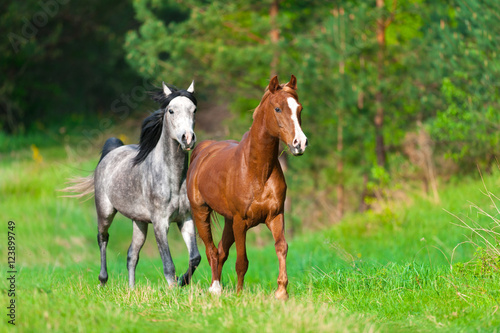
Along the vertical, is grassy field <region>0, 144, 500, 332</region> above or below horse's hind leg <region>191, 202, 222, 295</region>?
below

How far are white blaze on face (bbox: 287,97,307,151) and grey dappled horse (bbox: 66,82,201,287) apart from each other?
1.36 metres

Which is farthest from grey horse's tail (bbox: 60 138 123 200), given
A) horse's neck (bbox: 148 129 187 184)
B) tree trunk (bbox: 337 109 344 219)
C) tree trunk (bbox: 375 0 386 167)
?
tree trunk (bbox: 375 0 386 167)

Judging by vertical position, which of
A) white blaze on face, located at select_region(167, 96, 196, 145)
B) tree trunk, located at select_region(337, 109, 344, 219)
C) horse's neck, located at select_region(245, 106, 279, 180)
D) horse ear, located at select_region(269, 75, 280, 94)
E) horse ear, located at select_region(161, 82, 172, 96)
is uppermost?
horse ear, located at select_region(269, 75, 280, 94)

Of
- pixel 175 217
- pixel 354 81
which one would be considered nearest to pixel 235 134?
pixel 354 81

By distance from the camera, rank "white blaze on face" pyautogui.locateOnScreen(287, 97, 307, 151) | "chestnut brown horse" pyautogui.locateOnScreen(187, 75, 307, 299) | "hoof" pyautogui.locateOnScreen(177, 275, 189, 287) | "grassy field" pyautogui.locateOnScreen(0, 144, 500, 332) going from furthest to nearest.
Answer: "hoof" pyautogui.locateOnScreen(177, 275, 189, 287)
"chestnut brown horse" pyautogui.locateOnScreen(187, 75, 307, 299)
"white blaze on face" pyautogui.locateOnScreen(287, 97, 307, 151)
"grassy field" pyautogui.locateOnScreen(0, 144, 500, 332)

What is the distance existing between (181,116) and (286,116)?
1597 mm

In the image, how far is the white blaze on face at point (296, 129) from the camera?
5.27m

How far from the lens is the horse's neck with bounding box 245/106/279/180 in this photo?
5867 millimetres

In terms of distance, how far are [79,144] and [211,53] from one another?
279 inches

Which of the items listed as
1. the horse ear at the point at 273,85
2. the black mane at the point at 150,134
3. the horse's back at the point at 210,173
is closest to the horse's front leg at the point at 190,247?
the horse's back at the point at 210,173

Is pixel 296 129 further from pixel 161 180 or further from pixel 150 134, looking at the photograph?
pixel 150 134

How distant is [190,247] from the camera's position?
709 cm

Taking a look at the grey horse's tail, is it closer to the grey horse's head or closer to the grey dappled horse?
the grey dappled horse

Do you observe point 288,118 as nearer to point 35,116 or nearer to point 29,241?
point 29,241
